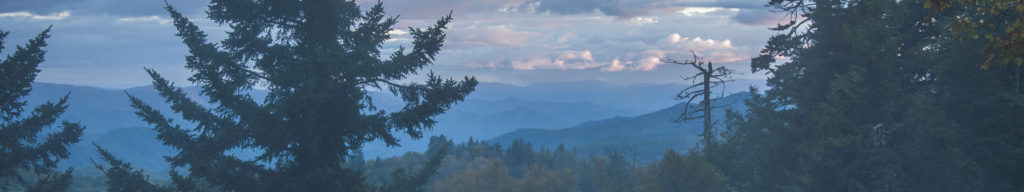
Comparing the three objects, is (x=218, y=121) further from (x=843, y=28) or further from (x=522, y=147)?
(x=522, y=147)

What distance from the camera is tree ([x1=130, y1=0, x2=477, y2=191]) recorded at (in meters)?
10.5

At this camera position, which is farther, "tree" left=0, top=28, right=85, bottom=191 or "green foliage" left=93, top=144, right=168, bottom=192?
"tree" left=0, top=28, right=85, bottom=191

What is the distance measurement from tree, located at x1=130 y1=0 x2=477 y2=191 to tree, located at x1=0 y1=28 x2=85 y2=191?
19.3ft

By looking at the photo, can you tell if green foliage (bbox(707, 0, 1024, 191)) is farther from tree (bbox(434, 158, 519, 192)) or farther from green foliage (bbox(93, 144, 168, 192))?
tree (bbox(434, 158, 519, 192))

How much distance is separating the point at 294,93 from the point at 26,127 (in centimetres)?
1112

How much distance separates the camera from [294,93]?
10477mm

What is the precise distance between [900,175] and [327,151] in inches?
689

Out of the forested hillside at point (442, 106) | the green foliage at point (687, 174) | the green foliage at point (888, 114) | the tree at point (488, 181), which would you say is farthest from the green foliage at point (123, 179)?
the tree at point (488, 181)

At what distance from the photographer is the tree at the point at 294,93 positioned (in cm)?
1048

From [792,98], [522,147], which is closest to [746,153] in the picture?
[792,98]

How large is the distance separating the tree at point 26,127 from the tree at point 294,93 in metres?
5.87

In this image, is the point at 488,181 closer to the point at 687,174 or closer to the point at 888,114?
the point at 687,174

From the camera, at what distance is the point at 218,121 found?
458 inches

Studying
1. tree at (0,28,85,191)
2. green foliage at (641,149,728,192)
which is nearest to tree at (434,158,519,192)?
green foliage at (641,149,728,192)
